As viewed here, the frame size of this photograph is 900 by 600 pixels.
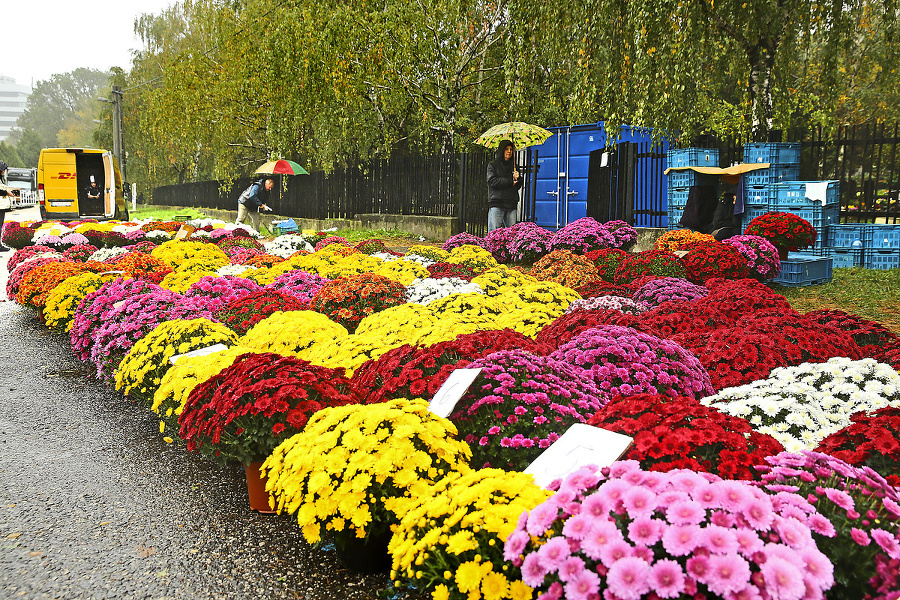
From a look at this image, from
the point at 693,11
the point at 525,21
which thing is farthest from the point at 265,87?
the point at 693,11

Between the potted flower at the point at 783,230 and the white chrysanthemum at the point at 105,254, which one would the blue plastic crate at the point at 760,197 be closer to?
the potted flower at the point at 783,230

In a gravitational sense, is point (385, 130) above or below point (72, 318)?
above

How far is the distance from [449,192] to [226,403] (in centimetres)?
1517

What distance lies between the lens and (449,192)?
59.5ft

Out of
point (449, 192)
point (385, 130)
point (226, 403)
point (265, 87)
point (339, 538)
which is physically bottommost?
point (339, 538)

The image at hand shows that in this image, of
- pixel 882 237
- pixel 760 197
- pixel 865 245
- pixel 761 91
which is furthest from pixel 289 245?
pixel 882 237

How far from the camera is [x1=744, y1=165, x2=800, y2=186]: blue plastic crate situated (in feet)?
38.0

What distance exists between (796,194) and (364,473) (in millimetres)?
10550

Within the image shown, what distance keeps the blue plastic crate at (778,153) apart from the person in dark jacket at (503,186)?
4.13 metres

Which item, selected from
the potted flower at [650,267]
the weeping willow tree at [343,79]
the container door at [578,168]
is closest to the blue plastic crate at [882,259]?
the potted flower at [650,267]

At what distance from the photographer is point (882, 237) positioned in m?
10.9

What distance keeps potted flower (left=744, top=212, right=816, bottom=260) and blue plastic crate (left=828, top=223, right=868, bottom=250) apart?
2375mm

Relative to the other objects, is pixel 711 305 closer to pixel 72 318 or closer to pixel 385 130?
pixel 72 318

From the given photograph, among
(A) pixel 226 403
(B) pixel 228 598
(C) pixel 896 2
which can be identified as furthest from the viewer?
(C) pixel 896 2
